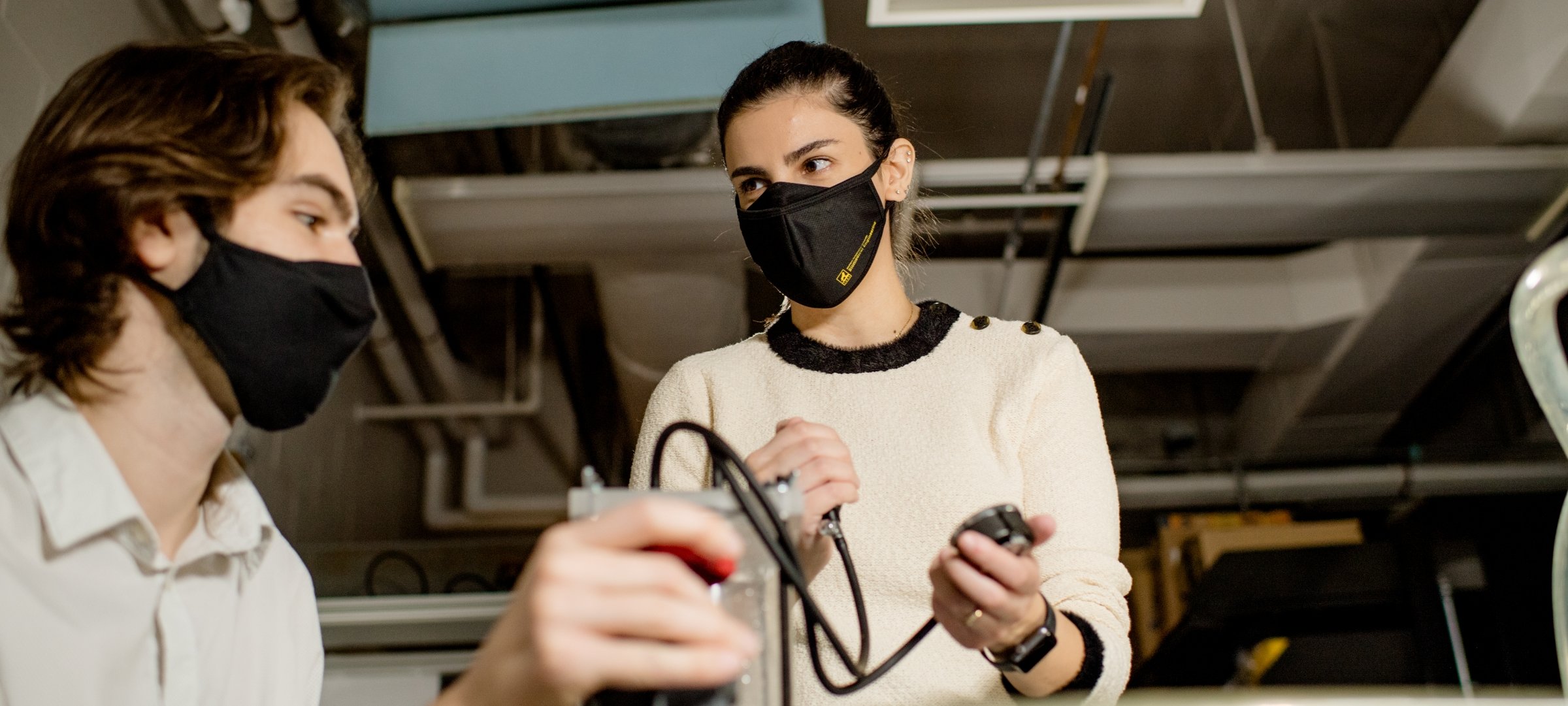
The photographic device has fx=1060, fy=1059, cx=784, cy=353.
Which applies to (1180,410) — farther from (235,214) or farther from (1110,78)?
(235,214)

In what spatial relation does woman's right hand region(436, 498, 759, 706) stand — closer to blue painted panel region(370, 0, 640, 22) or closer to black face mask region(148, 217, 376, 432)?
black face mask region(148, 217, 376, 432)

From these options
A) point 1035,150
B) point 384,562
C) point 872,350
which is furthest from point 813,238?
point 384,562

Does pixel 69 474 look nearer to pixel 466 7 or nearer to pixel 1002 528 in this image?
pixel 1002 528

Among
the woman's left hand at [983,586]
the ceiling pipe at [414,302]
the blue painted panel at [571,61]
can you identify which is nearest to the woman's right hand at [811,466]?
the woman's left hand at [983,586]

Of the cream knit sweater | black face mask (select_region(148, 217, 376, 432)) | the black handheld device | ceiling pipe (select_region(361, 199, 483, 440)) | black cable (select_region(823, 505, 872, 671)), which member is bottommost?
ceiling pipe (select_region(361, 199, 483, 440))

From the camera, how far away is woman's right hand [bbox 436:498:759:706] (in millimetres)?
427

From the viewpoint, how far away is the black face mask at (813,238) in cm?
115

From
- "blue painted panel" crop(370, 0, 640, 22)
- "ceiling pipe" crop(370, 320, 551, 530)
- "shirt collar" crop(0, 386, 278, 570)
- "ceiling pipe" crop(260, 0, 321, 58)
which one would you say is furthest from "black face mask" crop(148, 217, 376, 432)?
"ceiling pipe" crop(370, 320, 551, 530)

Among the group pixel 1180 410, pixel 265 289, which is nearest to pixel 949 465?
pixel 265 289

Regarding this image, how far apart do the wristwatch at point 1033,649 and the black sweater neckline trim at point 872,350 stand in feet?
1.47

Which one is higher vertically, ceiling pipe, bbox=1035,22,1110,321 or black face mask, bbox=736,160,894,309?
black face mask, bbox=736,160,894,309

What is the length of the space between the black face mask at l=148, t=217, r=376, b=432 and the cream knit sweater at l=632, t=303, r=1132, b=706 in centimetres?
32

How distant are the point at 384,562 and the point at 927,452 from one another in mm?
3336

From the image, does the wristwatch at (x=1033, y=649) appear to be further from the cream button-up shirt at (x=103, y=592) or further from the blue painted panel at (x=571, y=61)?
the blue painted panel at (x=571, y=61)
